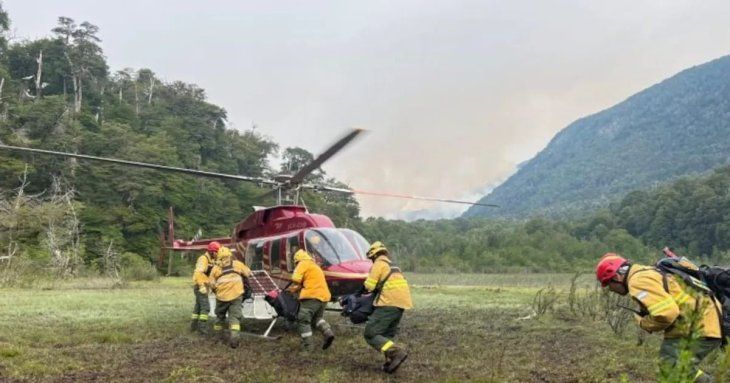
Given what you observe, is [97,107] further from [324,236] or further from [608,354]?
[608,354]

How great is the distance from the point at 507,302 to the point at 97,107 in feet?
172

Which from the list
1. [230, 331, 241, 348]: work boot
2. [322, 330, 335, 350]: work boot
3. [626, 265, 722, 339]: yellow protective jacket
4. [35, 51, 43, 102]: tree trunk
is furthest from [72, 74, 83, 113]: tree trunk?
[626, 265, 722, 339]: yellow protective jacket

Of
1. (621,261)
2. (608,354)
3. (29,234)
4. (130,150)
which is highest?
(130,150)

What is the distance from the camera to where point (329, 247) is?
1073cm

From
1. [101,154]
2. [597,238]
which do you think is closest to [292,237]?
[101,154]

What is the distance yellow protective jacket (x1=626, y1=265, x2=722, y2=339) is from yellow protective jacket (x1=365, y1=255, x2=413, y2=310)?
325 cm

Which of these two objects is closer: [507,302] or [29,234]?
[507,302]

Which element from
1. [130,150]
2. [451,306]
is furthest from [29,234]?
[451,306]

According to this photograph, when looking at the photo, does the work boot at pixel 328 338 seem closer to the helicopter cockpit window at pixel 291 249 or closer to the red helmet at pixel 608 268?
the helicopter cockpit window at pixel 291 249

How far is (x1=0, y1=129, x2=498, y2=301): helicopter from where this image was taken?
408 inches

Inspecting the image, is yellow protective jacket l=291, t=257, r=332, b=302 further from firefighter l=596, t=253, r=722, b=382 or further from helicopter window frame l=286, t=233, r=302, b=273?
firefighter l=596, t=253, r=722, b=382

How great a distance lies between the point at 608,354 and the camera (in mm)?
8328

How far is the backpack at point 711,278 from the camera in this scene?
493 cm

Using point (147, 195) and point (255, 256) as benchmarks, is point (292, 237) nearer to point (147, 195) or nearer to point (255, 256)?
point (255, 256)
